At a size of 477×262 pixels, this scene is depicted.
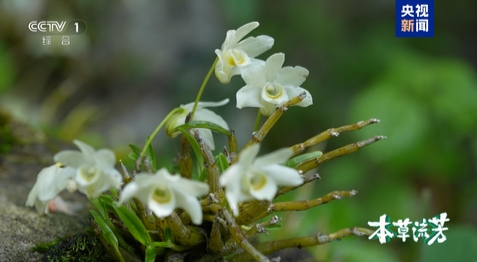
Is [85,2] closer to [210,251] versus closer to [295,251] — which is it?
[295,251]

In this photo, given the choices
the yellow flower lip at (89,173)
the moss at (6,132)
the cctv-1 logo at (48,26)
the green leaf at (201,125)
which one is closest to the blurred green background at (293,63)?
the cctv-1 logo at (48,26)

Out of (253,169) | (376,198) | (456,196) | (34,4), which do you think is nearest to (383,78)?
(376,198)

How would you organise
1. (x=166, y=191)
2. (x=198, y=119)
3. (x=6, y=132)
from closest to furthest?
1. (x=166, y=191)
2. (x=198, y=119)
3. (x=6, y=132)

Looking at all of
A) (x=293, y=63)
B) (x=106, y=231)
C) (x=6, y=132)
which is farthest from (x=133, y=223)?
(x=293, y=63)

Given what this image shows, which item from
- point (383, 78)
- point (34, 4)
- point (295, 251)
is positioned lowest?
point (295, 251)

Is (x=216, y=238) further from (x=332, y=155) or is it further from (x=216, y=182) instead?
(x=332, y=155)

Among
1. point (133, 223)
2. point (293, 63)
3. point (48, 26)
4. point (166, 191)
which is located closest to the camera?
point (166, 191)

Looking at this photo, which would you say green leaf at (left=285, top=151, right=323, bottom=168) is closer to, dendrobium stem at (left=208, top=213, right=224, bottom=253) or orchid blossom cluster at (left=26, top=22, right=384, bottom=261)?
orchid blossom cluster at (left=26, top=22, right=384, bottom=261)
